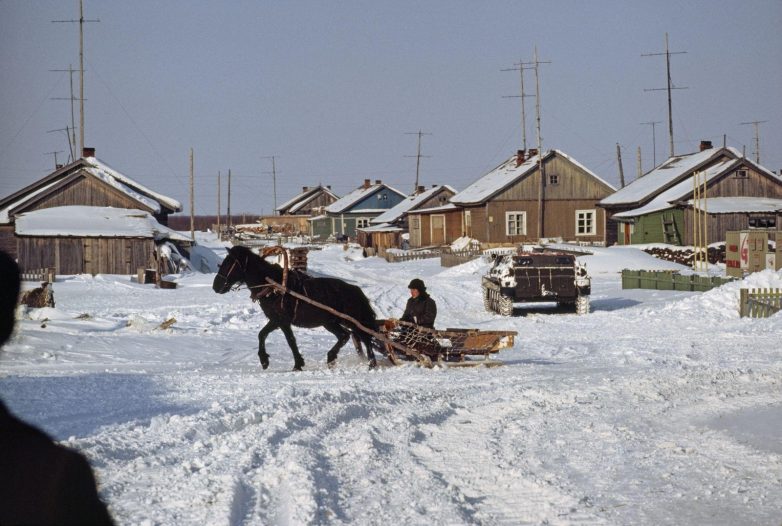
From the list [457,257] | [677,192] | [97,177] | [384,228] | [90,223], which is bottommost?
[457,257]

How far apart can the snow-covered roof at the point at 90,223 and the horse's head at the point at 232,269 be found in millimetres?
30718

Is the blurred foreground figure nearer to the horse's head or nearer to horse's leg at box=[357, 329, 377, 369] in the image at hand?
the horse's head

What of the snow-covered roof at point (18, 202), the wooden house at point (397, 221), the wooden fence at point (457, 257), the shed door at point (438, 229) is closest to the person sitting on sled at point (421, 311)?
the wooden fence at point (457, 257)

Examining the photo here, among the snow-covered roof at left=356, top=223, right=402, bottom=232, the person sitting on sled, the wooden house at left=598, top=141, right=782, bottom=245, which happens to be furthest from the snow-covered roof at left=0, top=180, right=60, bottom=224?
the snow-covered roof at left=356, top=223, right=402, bottom=232

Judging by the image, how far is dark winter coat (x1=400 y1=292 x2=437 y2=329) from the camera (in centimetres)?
1578

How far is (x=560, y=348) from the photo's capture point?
1848 cm

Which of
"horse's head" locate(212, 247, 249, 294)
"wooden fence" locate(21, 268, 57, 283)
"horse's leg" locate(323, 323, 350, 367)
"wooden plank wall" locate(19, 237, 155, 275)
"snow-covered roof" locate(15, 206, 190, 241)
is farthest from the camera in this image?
"wooden plank wall" locate(19, 237, 155, 275)

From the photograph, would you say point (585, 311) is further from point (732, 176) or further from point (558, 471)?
point (732, 176)

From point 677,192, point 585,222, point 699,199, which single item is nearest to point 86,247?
point 699,199

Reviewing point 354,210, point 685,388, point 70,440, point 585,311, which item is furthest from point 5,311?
point 354,210

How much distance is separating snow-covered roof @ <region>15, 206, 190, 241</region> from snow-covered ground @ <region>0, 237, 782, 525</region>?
24.5 m

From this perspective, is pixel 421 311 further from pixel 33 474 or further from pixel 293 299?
pixel 33 474

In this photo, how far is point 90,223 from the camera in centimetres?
4550

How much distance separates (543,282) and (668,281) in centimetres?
879
